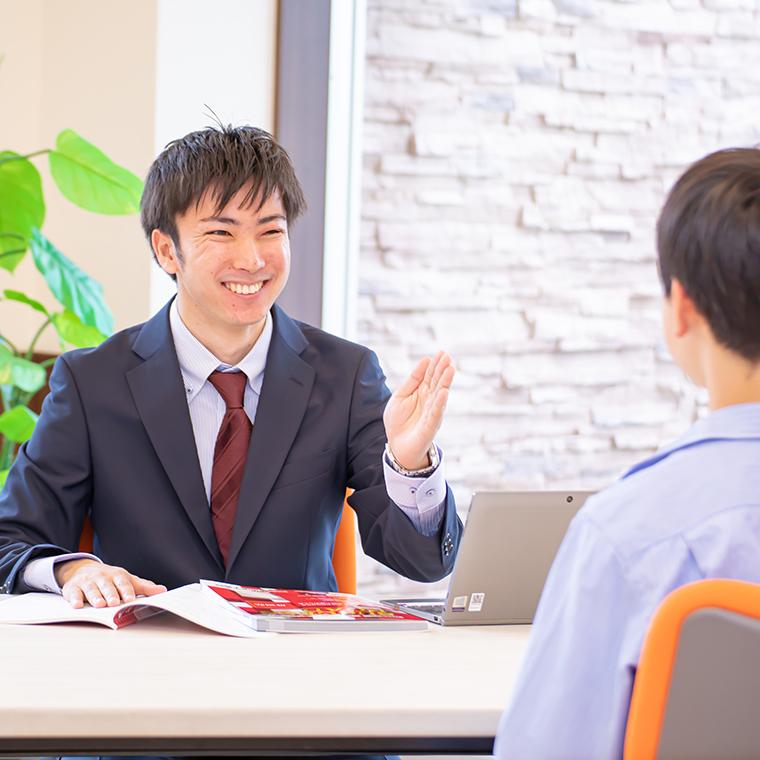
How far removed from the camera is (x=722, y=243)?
40.3 inches

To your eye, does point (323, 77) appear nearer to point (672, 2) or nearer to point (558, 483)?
point (672, 2)

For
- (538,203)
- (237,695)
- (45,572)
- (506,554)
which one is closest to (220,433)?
(45,572)

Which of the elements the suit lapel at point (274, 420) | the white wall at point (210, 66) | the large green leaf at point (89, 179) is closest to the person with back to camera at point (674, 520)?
the suit lapel at point (274, 420)

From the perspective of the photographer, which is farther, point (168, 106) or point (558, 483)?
point (558, 483)

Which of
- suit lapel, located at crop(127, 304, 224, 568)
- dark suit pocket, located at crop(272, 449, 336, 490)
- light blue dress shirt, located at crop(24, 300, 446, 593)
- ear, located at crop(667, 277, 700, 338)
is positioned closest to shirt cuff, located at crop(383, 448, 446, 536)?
light blue dress shirt, located at crop(24, 300, 446, 593)

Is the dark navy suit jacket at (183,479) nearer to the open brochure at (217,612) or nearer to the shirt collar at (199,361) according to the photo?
the shirt collar at (199,361)

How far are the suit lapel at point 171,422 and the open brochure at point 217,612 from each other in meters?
0.25

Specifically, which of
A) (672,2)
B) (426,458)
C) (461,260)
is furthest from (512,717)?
(672,2)

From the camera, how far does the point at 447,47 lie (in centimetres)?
353

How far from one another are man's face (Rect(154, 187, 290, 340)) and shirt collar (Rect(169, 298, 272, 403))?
0.03 m

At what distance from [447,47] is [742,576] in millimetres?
2820

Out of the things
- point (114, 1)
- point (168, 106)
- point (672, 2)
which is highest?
point (672, 2)

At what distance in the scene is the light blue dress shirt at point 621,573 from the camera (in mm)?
951

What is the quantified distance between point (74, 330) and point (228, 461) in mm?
904
